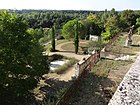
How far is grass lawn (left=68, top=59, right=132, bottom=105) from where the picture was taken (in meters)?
11.5

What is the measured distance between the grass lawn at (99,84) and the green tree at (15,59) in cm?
364

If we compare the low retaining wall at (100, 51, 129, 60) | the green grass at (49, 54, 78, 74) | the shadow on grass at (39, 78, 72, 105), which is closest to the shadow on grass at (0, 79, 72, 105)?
the shadow on grass at (39, 78, 72, 105)

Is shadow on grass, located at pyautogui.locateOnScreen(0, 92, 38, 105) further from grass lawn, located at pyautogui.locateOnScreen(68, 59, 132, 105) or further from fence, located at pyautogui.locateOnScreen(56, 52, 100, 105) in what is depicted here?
grass lawn, located at pyautogui.locateOnScreen(68, 59, 132, 105)

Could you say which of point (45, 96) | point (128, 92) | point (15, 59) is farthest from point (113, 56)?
point (128, 92)

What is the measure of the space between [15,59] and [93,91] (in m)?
5.19

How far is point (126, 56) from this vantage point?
58.7ft

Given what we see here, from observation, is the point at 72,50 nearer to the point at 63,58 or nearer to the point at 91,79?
the point at 63,58

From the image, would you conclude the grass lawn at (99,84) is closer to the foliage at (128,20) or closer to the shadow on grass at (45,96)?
the shadow on grass at (45,96)

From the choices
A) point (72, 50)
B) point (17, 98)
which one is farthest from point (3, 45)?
point (72, 50)

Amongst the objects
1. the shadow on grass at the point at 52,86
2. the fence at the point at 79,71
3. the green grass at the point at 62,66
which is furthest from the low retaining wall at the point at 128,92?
the green grass at the point at 62,66

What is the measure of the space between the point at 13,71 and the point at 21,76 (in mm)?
809

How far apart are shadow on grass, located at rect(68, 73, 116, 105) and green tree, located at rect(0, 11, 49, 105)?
3.64 meters

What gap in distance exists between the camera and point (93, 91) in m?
12.3

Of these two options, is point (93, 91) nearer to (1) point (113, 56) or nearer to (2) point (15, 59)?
(2) point (15, 59)
